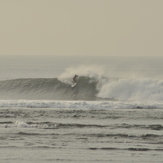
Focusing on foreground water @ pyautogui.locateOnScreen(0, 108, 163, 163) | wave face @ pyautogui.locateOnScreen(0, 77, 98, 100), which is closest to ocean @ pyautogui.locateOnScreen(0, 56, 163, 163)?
foreground water @ pyautogui.locateOnScreen(0, 108, 163, 163)

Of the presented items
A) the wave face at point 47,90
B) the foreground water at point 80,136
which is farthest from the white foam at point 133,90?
the foreground water at point 80,136

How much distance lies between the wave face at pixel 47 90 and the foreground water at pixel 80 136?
12.3 m

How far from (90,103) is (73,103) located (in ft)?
3.02

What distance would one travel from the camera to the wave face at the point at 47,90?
131 feet

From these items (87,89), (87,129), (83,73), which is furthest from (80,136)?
(83,73)

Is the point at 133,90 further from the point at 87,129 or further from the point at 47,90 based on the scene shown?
the point at 87,129

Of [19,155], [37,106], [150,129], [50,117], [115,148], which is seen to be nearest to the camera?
[19,155]

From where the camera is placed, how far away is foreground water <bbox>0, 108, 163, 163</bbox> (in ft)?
57.9

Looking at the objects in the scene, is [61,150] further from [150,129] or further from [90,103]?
[90,103]

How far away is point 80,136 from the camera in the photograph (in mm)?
20562

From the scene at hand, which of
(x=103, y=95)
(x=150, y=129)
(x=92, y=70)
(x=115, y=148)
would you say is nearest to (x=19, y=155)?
(x=115, y=148)

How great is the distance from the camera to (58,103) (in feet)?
102

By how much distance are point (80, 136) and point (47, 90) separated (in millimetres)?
22430

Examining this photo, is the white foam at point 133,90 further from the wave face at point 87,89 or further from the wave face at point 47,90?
the wave face at point 47,90
